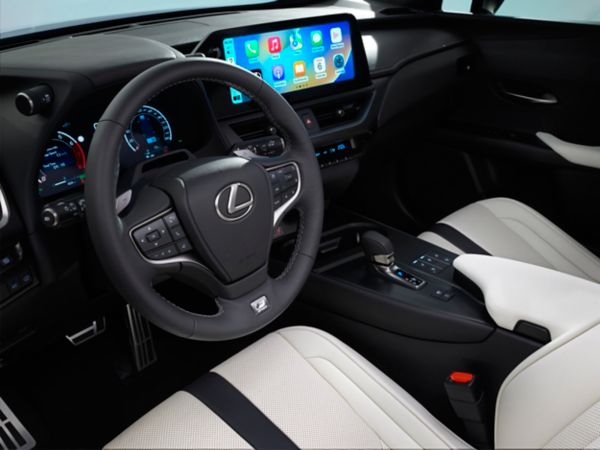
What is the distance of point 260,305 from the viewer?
1.14m

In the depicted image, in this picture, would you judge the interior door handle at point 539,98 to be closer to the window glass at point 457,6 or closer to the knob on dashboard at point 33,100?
the window glass at point 457,6

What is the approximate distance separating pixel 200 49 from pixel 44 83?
1.58ft

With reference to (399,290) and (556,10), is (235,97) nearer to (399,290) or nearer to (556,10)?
(399,290)

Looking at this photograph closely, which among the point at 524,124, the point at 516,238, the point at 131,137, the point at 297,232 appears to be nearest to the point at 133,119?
the point at 131,137

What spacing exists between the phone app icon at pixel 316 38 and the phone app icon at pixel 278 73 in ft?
0.40

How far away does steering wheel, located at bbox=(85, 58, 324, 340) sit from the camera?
0.98 m

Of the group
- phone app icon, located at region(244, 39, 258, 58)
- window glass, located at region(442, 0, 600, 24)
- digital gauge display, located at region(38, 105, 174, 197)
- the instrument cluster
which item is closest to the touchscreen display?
phone app icon, located at region(244, 39, 258, 58)

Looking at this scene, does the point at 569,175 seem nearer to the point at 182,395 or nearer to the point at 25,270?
the point at 182,395

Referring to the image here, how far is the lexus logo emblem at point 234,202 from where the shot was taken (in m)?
A: 1.10

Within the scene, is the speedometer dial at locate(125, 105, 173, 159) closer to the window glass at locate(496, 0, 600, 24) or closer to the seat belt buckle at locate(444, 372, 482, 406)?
the seat belt buckle at locate(444, 372, 482, 406)

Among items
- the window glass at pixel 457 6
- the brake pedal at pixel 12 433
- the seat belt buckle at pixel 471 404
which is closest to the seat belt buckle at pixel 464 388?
the seat belt buckle at pixel 471 404

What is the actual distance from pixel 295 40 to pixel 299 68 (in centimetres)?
7

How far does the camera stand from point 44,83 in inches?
44.6

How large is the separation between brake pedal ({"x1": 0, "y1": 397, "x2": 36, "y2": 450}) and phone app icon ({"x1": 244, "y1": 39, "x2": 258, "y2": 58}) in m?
1.03
